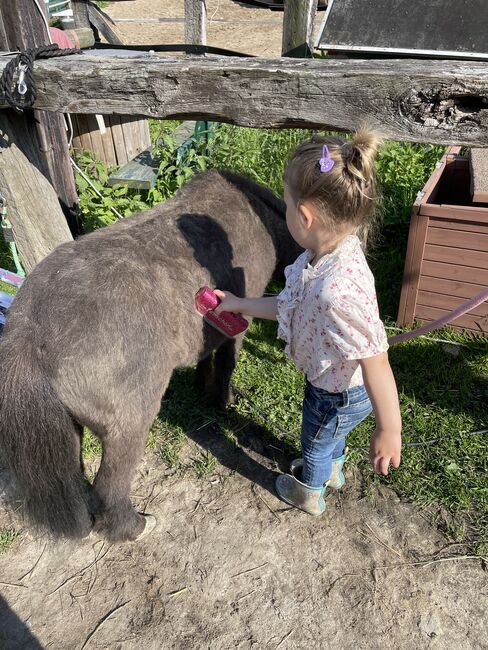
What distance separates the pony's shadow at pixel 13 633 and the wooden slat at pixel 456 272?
11.2ft

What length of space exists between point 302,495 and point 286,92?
212 centimetres

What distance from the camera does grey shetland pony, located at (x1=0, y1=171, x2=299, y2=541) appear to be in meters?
2.08

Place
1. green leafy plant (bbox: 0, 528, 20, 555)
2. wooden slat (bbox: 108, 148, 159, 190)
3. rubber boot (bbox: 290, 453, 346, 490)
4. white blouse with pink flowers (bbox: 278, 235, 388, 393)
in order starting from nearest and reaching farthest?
1. white blouse with pink flowers (bbox: 278, 235, 388, 393)
2. green leafy plant (bbox: 0, 528, 20, 555)
3. rubber boot (bbox: 290, 453, 346, 490)
4. wooden slat (bbox: 108, 148, 159, 190)

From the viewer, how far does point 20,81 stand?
9.08 feet

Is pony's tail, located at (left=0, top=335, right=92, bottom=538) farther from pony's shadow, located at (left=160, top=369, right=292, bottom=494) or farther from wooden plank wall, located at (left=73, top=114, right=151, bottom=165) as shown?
wooden plank wall, located at (left=73, top=114, right=151, bottom=165)

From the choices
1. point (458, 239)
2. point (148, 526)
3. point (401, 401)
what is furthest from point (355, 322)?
point (458, 239)

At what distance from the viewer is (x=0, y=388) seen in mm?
2059

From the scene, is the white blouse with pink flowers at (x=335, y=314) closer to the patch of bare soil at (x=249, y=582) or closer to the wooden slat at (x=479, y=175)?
the patch of bare soil at (x=249, y=582)

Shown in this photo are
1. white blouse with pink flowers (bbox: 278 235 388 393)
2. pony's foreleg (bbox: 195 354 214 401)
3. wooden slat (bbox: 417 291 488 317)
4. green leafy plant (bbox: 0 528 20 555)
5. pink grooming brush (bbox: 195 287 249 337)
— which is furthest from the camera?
wooden slat (bbox: 417 291 488 317)

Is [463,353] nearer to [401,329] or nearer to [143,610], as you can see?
[401,329]

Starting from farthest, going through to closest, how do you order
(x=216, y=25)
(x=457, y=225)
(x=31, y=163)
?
1. (x=216, y=25)
2. (x=457, y=225)
3. (x=31, y=163)

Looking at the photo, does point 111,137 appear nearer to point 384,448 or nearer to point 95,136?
point 95,136

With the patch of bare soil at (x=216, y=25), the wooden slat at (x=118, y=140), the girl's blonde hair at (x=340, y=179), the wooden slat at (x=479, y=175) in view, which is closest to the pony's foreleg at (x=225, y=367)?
the girl's blonde hair at (x=340, y=179)

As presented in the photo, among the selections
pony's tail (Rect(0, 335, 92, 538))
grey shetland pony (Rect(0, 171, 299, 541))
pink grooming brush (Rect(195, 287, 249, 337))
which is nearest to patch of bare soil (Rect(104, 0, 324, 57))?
grey shetland pony (Rect(0, 171, 299, 541))
